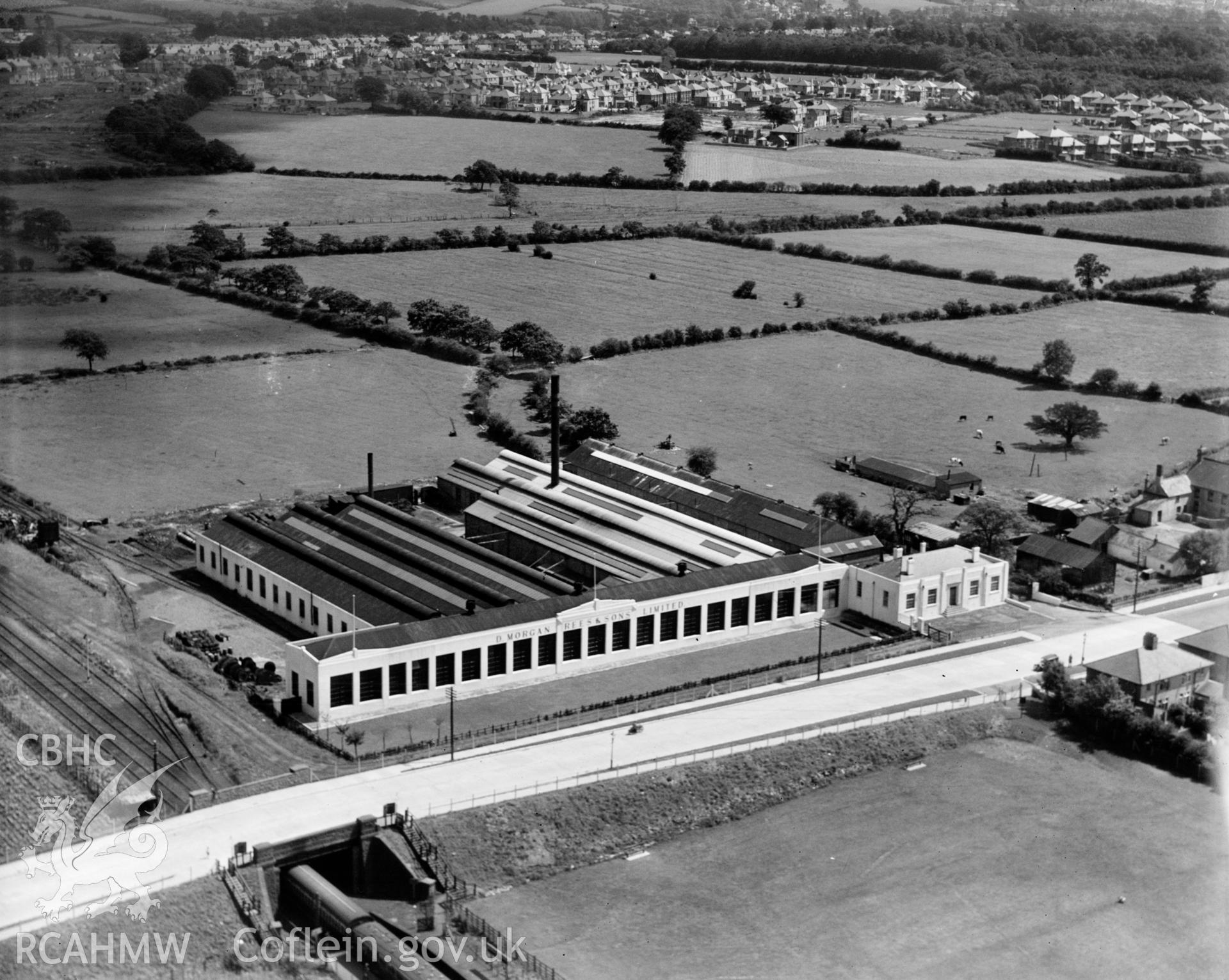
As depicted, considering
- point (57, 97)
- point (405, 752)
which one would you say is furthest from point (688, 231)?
point (405, 752)

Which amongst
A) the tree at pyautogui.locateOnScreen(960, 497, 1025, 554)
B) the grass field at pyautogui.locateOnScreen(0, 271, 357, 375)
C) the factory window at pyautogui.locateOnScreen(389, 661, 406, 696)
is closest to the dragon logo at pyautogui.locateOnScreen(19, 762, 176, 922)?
the factory window at pyautogui.locateOnScreen(389, 661, 406, 696)

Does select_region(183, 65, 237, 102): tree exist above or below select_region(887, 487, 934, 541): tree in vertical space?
above

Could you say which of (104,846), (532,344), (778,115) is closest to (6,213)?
(532,344)

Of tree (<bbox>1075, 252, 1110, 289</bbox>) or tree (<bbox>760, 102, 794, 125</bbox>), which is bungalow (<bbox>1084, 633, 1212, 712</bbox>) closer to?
tree (<bbox>1075, 252, 1110, 289</bbox>)

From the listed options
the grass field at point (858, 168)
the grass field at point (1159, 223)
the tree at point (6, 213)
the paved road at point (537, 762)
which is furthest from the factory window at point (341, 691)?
the grass field at point (858, 168)

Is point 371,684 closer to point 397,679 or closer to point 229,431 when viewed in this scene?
point 397,679

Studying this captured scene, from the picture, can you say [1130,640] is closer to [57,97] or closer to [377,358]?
[377,358]

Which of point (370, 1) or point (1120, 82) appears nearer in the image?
point (370, 1)
